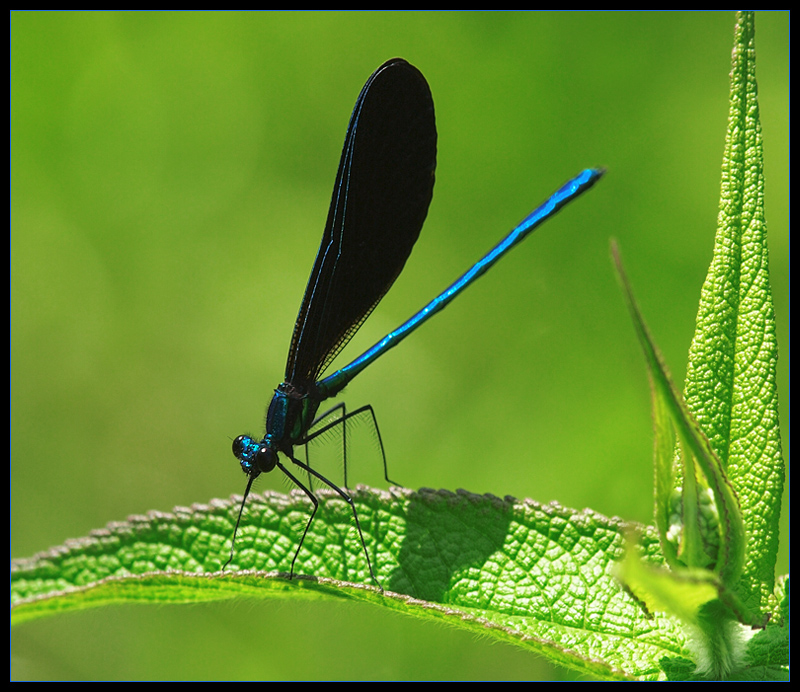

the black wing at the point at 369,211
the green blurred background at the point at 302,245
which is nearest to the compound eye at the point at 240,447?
the black wing at the point at 369,211

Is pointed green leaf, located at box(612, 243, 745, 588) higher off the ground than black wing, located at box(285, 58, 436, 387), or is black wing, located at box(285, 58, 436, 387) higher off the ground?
black wing, located at box(285, 58, 436, 387)

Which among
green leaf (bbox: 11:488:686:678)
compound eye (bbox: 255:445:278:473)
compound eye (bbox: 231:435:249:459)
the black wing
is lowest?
green leaf (bbox: 11:488:686:678)

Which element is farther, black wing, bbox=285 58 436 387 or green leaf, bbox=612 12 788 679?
A: black wing, bbox=285 58 436 387

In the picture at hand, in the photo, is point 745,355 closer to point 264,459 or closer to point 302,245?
point 264,459

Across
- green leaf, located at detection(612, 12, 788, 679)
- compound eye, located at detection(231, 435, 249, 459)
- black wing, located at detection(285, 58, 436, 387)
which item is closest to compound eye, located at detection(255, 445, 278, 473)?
compound eye, located at detection(231, 435, 249, 459)

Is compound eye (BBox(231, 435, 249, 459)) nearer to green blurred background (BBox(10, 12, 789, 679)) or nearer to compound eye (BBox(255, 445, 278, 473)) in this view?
compound eye (BBox(255, 445, 278, 473))

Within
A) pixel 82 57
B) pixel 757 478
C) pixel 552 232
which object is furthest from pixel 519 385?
pixel 82 57

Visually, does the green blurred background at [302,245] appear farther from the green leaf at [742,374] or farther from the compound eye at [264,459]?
the green leaf at [742,374]
